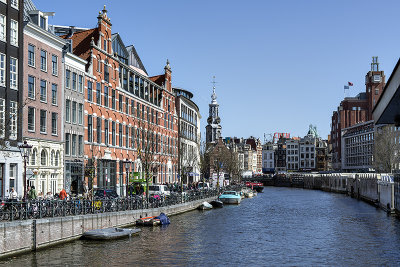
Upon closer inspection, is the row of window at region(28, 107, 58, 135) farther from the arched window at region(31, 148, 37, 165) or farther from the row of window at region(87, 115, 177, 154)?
the row of window at region(87, 115, 177, 154)

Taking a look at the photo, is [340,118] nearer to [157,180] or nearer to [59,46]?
[157,180]

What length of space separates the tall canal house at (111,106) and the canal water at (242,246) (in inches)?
600

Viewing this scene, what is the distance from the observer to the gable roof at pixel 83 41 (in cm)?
6106

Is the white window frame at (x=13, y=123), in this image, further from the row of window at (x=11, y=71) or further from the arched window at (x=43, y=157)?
the arched window at (x=43, y=157)

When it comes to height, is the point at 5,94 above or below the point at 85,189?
above

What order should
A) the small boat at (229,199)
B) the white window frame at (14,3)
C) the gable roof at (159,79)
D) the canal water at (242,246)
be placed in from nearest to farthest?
the canal water at (242,246) → the white window frame at (14,3) → the small boat at (229,199) → the gable roof at (159,79)

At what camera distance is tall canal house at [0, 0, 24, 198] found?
4322 centimetres

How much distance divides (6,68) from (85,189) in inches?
635

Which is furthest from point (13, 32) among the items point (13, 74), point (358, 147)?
point (358, 147)

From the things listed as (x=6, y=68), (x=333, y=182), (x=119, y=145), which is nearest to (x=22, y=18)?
(x=6, y=68)

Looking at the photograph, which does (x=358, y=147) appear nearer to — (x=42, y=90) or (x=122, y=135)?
(x=122, y=135)

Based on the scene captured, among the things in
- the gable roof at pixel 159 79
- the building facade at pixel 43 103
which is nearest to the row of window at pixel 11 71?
the building facade at pixel 43 103

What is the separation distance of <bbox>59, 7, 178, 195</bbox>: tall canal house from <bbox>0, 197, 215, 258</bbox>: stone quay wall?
1371cm

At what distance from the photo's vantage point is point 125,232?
124 ft
